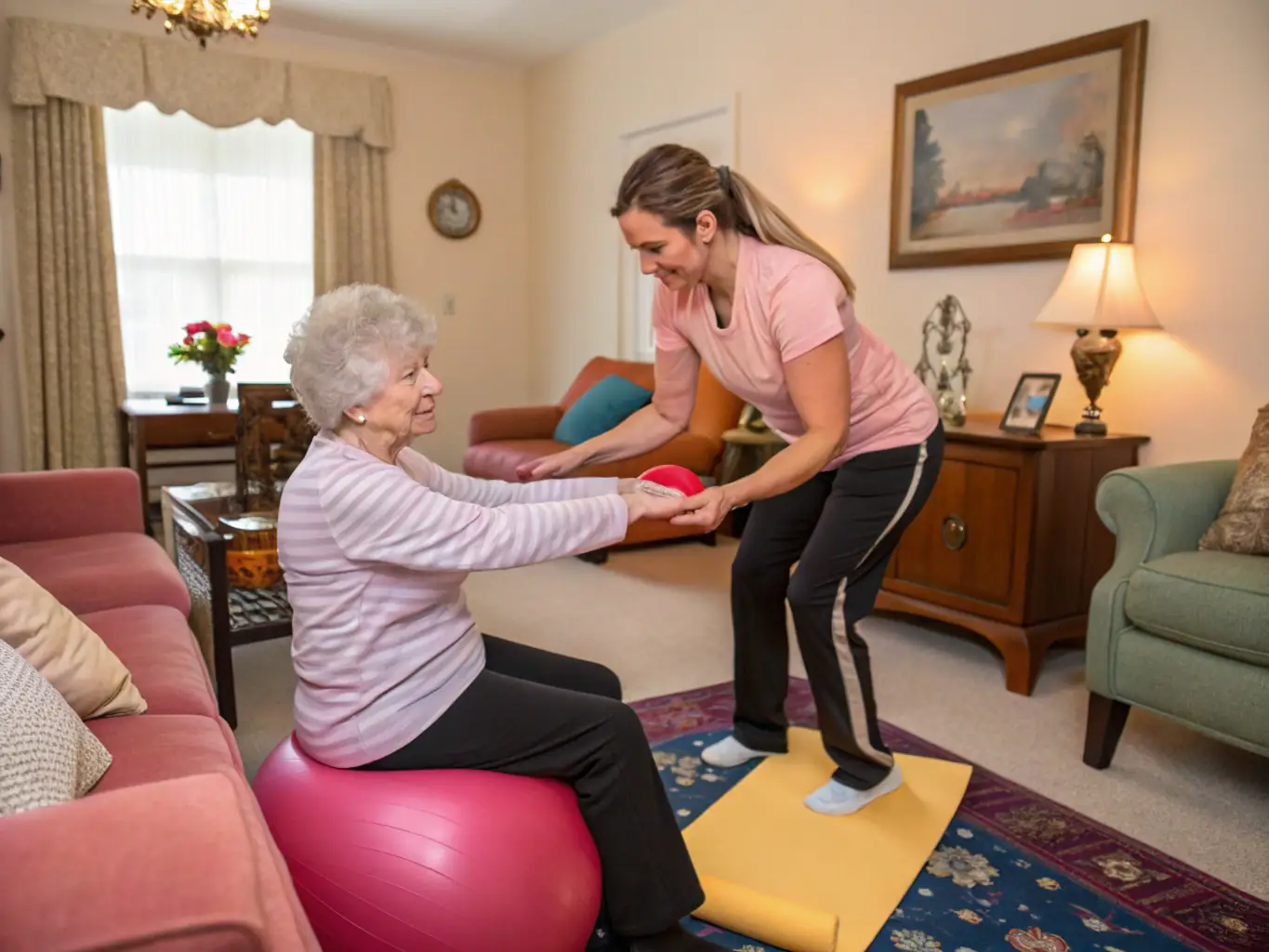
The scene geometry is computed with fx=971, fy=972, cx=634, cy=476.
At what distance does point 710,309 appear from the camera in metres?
1.99

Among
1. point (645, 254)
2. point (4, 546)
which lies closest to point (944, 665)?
point (645, 254)

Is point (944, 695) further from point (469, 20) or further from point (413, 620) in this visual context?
point (469, 20)

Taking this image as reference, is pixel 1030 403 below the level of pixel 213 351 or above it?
below

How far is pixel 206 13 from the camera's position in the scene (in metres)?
3.42

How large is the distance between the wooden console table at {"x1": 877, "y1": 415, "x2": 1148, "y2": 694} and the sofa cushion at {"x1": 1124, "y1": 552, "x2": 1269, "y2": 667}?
1.79 ft

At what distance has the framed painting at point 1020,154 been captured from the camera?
3.04m

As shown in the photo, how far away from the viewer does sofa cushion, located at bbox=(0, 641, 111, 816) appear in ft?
3.16

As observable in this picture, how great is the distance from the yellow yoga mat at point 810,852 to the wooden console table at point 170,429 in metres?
3.74

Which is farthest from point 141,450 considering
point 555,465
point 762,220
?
point 762,220

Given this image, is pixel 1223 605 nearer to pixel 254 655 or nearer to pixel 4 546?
pixel 254 655

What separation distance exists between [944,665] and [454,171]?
15.0ft

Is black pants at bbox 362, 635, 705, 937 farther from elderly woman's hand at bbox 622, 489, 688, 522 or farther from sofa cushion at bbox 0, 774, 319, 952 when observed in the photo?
sofa cushion at bbox 0, 774, 319, 952

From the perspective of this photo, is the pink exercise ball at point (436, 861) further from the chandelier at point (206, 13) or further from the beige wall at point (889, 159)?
the chandelier at point (206, 13)

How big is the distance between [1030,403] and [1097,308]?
1.12 feet
